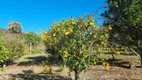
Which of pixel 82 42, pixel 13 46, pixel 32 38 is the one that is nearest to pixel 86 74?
pixel 82 42

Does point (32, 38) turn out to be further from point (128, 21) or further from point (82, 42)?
point (82, 42)

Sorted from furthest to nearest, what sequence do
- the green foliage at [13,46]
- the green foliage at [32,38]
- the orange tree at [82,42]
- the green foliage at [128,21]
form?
the green foliage at [32,38], the green foliage at [13,46], the green foliage at [128,21], the orange tree at [82,42]

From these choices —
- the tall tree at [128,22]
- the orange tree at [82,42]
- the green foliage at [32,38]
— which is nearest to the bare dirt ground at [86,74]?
the orange tree at [82,42]

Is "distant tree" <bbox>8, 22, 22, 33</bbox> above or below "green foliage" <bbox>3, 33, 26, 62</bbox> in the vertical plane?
above

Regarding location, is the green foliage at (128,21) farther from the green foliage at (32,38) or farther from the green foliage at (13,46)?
the green foliage at (32,38)

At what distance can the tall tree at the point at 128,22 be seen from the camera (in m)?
14.5

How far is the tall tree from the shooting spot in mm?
14492

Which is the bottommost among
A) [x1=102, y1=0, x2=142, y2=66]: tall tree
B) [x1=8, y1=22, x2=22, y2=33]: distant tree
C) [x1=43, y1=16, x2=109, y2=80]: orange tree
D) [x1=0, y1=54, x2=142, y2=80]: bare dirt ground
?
[x1=0, y1=54, x2=142, y2=80]: bare dirt ground

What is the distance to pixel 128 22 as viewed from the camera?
579 inches

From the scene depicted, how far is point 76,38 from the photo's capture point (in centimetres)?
742

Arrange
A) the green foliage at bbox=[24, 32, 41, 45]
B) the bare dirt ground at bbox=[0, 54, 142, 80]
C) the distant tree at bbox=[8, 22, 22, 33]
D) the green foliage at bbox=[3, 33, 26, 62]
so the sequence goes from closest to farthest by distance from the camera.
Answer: the bare dirt ground at bbox=[0, 54, 142, 80] → the green foliage at bbox=[3, 33, 26, 62] → the green foliage at bbox=[24, 32, 41, 45] → the distant tree at bbox=[8, 22, 22, 33]

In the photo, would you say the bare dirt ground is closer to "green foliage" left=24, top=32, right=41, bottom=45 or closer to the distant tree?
"green foliage" left=24, top=32, right=41, bottom=45

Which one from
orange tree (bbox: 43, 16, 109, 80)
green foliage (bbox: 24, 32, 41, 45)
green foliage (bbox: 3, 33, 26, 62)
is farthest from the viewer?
green foliage (bbox: 24, 32, 41, 45)

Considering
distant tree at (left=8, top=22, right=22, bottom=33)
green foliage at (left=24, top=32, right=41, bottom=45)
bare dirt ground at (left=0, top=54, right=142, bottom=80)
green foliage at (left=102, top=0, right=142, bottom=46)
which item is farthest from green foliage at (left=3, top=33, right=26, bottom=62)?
distant tree at (left=8, top=22, right=22, bottom=33)
